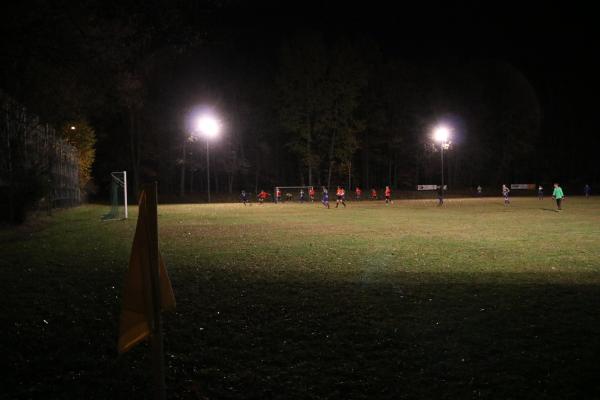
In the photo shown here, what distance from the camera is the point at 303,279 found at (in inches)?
366

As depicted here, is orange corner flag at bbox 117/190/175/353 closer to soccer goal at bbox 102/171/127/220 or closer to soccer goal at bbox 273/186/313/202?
soccer goal at bbox 102/171/127/220

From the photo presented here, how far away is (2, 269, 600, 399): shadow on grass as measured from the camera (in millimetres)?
4469

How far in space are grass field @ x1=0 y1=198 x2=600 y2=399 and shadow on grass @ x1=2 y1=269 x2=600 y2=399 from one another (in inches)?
0.9

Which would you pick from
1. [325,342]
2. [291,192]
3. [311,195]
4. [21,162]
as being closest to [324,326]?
[325,342]

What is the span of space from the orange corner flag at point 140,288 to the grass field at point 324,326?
1.51m

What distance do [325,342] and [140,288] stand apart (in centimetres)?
304

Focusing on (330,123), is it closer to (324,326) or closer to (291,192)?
(291,192)

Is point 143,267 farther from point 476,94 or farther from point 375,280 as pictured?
point 476,94

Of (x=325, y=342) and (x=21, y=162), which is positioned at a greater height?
(x=21, y=162)

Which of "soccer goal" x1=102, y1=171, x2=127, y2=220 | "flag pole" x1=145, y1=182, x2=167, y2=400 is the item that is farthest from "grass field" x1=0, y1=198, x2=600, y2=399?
"soccer goal" x1=102, y1=171, x2=127, y2=220

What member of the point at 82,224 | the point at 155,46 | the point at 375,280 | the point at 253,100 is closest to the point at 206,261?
the point at 375,280

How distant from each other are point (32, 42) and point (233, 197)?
47762 millimetres

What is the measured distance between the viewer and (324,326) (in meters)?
6.21

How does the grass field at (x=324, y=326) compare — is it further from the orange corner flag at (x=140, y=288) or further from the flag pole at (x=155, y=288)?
the orange corner flag at (x=140, y=288)
